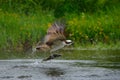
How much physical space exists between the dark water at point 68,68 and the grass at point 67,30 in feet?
7.06

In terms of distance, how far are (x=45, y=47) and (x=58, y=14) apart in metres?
A: 11.1

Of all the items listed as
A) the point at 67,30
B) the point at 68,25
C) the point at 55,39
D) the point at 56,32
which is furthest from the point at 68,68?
the point at 68,25

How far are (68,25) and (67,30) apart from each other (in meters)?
0.18

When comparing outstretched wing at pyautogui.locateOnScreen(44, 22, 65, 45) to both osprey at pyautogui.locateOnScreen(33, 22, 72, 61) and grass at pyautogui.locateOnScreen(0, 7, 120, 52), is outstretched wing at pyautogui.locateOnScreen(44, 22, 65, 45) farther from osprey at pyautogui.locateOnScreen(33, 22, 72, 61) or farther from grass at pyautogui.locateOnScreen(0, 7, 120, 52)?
grass at pyautogui.locateOnScreen(0, 7, 120, 52)

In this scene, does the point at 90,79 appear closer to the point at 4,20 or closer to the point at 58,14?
the point at 4,20

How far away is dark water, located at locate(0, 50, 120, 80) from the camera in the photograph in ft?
34.5

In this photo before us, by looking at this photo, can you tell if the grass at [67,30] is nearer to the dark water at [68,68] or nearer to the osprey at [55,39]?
the dark water at [68,68]

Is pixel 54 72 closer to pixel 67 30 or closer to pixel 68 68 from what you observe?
pixel 68 68

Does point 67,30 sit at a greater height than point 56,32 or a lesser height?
lesser

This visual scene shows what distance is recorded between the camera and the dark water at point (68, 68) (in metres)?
10.5

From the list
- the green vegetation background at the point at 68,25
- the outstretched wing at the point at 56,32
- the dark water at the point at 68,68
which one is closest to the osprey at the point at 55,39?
the outstretched wing at the point at 56,32

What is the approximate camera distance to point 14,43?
53.5 feet

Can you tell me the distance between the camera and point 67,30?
1811cm

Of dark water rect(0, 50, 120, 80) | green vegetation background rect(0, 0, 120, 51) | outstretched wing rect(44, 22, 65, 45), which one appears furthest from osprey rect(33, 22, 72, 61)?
green vegetation background rect(0, 0, 120, 51)
